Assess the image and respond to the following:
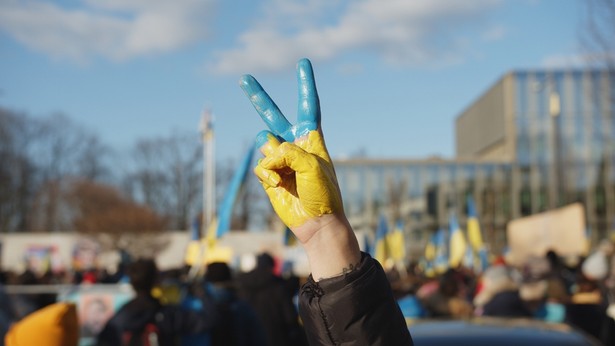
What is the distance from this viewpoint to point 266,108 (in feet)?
7.31

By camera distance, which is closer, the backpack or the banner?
the backpack

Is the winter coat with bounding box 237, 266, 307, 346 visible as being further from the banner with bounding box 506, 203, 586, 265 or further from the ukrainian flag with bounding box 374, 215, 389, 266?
the ukrainian flag with bounding box 374, 215, 389, 266

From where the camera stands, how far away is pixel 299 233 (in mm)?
2062

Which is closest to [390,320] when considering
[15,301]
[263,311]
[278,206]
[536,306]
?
[278,206]

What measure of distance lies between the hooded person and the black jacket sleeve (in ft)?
6.59

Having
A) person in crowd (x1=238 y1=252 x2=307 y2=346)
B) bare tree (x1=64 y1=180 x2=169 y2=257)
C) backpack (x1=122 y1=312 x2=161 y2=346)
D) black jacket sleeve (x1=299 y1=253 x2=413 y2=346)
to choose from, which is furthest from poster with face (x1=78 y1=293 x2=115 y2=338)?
bare tree (x1=64 y1=180 x2=169 y2=257)

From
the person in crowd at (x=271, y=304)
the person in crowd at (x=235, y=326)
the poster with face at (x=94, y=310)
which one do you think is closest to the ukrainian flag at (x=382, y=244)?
the poster with face at (x=94, y=310)

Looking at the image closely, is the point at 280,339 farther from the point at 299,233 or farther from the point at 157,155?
the point at 157,155

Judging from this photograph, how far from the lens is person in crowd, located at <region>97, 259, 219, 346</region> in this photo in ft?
19.9

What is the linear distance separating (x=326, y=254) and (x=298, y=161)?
224 mm

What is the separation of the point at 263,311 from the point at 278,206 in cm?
594

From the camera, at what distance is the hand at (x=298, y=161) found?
2.00m

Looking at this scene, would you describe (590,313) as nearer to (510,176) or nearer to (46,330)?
(46,330)

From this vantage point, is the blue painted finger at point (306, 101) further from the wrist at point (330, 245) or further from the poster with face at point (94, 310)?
the poster with face at point (94, 310)
